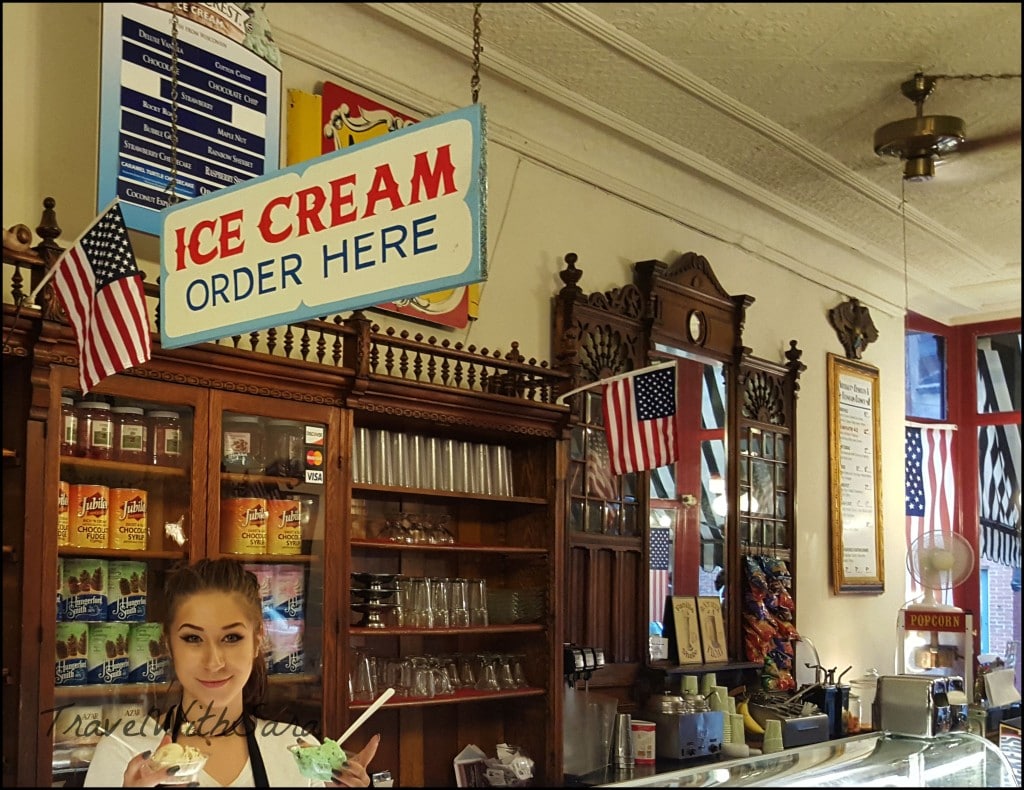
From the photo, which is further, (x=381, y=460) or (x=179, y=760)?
(x=381, y=460)

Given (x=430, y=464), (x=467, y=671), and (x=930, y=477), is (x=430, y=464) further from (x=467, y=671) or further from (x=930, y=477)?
(x=930, y=477)

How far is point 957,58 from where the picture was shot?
15.7 ft

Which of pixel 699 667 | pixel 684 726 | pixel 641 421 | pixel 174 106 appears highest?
pixel 174 106

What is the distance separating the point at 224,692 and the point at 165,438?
78 centimetres

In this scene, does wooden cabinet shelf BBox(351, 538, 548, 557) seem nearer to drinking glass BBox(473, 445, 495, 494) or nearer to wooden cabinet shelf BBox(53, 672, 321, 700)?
drinking glass BBox(473, 445, 495, 494)

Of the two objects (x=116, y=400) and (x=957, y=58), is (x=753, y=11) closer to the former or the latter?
(x=957, y=58)

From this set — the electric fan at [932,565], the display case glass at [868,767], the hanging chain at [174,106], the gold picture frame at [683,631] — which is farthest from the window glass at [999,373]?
the electric fan at [932,565]

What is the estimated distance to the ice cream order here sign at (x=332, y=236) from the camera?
231cm

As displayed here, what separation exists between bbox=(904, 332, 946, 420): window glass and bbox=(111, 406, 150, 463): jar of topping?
2.25 metres

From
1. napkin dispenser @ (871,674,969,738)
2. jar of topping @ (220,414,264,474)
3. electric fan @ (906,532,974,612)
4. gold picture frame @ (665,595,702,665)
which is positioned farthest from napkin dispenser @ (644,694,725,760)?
jar of topping @ (220,414,264,474)

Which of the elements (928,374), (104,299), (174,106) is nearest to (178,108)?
(174,106)

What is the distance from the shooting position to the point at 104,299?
2959mm

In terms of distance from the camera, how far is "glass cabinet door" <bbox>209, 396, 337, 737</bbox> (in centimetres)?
360

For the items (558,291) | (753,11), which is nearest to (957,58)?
(753,11)
